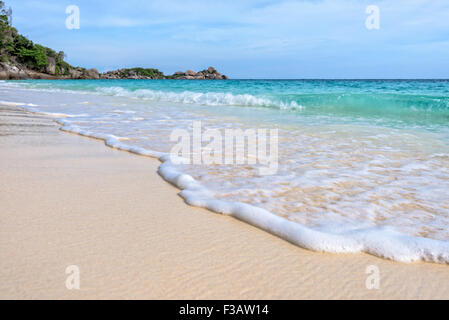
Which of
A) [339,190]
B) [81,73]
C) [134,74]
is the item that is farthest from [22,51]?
[339,190]

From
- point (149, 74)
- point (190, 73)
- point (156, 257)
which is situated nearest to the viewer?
point (156, 257)

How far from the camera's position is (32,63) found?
6838 cm

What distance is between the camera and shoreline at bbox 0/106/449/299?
4.28ft

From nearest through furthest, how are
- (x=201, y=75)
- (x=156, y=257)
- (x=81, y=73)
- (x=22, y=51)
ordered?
1. (x=156, y=257)
2. (x=22, y=51)
3. (x=81, y=73)
4. (x=201, y=75)

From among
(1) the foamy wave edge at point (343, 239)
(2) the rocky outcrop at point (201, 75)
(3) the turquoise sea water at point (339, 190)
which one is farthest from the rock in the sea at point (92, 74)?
(1) the foamy wave edge at point (343, 239)

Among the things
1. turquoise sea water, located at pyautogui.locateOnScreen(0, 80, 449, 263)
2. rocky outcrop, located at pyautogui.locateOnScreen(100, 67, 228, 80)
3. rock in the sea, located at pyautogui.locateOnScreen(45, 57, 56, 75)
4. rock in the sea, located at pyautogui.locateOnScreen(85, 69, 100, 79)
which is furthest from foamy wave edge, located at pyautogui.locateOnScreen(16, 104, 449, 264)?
rock in the sea, located at pyautogui.locateOnScreen(85, 69, 100, 79)

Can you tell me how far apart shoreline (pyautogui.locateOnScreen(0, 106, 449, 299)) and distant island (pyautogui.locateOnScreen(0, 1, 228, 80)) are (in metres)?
68.3

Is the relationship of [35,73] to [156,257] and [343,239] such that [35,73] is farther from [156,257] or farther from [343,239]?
[343,239]

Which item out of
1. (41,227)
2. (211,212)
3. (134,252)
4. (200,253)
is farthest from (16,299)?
(211,212)

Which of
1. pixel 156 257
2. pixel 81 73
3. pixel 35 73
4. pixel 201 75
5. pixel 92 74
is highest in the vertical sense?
pixel 92 74

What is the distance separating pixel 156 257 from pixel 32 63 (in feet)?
263

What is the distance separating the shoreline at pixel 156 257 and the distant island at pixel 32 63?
68.3m

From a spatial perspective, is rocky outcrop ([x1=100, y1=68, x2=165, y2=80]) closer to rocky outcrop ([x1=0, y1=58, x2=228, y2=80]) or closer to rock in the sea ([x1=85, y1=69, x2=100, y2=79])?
rocky outcrop ([x1=0, y1=58, x2=228, y2=80])

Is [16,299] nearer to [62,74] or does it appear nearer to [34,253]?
[34,253]
